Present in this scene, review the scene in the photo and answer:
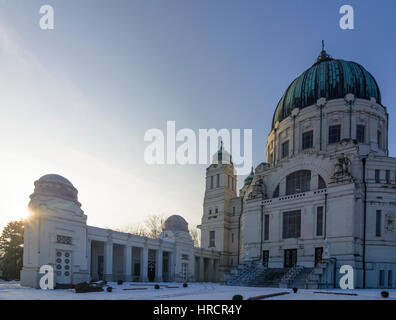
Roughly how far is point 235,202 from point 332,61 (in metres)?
29.1

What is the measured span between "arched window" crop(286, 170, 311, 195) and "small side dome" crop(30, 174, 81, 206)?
27405 mm

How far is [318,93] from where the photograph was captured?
Result: 49719mm

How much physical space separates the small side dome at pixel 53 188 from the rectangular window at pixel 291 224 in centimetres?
2622

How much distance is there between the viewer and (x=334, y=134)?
47.6 metres

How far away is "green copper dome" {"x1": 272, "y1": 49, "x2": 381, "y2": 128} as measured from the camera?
48.6 metres

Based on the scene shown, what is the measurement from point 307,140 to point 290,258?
54.1ft

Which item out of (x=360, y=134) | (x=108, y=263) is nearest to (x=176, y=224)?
(x=108, y=263)

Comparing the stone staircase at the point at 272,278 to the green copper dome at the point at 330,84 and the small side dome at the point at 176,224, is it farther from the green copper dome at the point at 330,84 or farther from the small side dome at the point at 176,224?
the green copper dome at the point at 330,84

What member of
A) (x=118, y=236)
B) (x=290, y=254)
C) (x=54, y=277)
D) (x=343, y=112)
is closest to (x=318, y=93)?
(x=343, y=112)

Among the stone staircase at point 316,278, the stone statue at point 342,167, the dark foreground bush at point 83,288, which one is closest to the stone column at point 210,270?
the stone staircase at point 316,278

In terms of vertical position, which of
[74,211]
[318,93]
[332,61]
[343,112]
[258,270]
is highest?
[332,61]

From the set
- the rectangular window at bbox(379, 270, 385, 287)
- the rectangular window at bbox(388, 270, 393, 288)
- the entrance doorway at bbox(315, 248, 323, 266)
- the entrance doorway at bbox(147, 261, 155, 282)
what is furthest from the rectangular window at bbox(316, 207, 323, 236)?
the entrance doorway at bbox(147, 261, 155, 282)

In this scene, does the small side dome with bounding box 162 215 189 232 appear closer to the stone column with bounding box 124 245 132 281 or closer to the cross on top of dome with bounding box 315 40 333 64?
the stone column with bounding box 124 245 132 281
